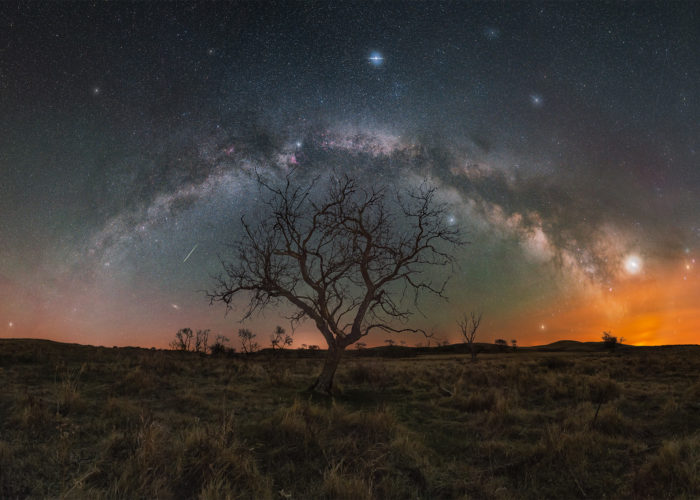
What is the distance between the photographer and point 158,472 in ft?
16.1

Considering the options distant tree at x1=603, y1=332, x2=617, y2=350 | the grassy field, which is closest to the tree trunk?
the grassy field

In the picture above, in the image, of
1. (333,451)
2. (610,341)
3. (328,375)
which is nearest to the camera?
(333,451)

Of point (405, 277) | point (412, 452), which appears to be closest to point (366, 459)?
point (412, 452)

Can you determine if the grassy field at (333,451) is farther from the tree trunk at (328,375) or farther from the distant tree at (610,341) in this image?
the distant tree at (610,341)

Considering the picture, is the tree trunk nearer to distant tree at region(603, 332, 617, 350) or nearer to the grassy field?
the grassy field

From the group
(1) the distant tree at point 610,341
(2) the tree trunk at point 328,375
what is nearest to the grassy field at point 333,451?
(2) the tree trunk at point 328,375

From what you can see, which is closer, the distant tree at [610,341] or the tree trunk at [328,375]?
the tree trunk at [328,375]

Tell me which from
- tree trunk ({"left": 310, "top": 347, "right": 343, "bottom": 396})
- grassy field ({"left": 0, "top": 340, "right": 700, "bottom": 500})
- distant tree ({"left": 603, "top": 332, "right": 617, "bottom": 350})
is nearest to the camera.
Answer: grassy field ({"left": 0, "top": 340, "right": 700, "bottom": 500})

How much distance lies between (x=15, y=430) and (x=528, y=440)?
9576 millimetres

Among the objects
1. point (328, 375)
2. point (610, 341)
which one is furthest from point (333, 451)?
point (610, 341)

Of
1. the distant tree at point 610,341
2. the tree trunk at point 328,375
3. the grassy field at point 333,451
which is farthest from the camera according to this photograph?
the distant tree at point 610,341

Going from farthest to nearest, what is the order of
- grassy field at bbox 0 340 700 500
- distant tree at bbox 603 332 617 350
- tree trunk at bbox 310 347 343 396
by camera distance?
distant tree at bbox 603 332 617 350, tree trunk at bbox 310 347 343 396, grassy field at bbox 0 340 700 500

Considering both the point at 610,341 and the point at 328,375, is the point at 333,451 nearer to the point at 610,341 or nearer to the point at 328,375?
the point at 328,375

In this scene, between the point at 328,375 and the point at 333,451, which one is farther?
the point at 328,375
